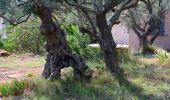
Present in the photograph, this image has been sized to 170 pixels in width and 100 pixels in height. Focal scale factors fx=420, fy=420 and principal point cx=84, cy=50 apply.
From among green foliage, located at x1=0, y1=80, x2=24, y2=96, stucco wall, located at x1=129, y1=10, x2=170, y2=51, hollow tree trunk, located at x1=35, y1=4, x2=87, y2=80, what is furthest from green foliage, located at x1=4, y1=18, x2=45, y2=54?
green foliage, located at x1=0, y1=80, x2=24, y2=96

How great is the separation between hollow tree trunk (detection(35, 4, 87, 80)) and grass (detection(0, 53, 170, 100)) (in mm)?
260

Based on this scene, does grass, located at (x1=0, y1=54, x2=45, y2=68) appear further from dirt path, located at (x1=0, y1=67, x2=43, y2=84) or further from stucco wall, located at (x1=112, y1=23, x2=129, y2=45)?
stucco wall, located at (x1=112, y1=23, x2=129, y2=45)

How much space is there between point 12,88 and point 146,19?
12.0 m

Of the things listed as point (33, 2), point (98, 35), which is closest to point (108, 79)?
point (98, 35)

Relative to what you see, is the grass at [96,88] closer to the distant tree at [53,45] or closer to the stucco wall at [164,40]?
the distant tree at [53,45]

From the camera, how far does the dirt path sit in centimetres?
1071

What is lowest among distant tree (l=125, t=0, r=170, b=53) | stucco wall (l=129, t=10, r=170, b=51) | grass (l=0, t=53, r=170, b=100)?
grass (l=0, t=53, r=170, b=100)

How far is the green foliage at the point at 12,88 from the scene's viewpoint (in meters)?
8.52

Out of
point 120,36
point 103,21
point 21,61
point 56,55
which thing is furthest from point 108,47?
point 120,36

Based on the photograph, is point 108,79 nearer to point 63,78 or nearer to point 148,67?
point 63,78

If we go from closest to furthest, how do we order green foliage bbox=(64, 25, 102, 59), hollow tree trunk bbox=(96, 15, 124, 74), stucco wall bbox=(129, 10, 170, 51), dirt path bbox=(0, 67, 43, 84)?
hollow tree trunk bbox=(96, 15, 124, 74), dirt path bbox=(0, 67, 43, 84), green foliage bbox=(64, 25, 102, 59), stucco wall bbox=(129, 10, 170, 51)

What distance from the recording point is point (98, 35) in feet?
34.9

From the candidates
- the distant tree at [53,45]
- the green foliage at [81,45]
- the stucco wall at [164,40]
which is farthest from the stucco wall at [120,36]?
the distant tree at [53,45]

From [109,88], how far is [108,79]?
0.68 metres
